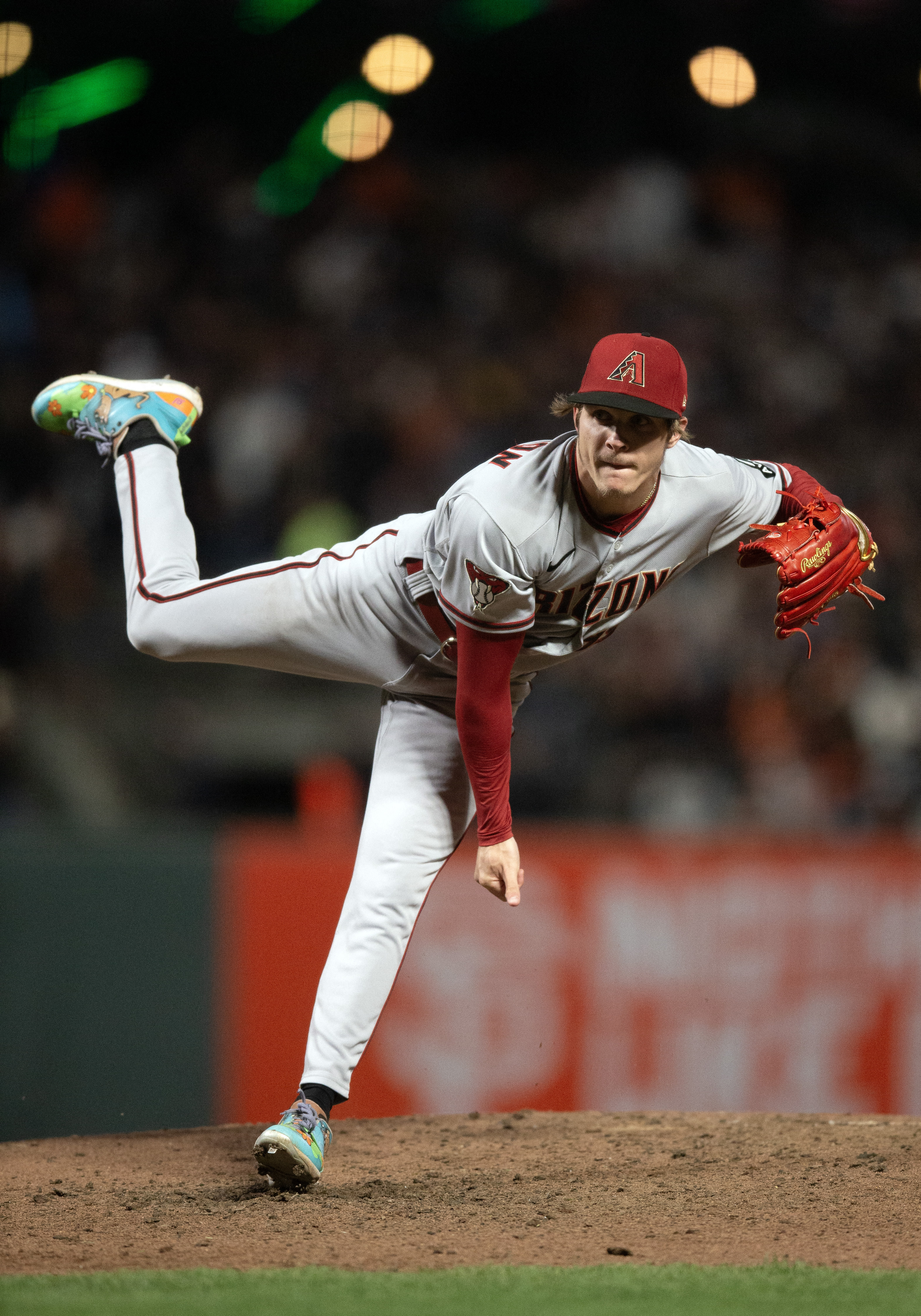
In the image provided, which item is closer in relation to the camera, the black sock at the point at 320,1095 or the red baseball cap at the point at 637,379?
the red baseball cap at the point at 637,379

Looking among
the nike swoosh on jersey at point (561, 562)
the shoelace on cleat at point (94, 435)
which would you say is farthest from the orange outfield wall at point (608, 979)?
the nike swoosh on jersey at point (561, 562)

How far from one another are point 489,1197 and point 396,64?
6893 millimetres

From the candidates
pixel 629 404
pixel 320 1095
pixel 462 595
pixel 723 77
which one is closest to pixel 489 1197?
pixel 320 1095

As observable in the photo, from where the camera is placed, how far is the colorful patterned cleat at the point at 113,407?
3549mm

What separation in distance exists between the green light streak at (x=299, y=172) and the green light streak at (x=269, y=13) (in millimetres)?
591

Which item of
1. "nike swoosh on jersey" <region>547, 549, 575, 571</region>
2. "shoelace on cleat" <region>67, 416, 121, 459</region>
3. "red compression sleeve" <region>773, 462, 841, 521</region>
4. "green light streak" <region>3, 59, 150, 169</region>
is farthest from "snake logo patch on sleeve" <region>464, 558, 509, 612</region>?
"green light streak" <region>3, 59, 150, 169</region>

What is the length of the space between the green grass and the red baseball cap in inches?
59.0

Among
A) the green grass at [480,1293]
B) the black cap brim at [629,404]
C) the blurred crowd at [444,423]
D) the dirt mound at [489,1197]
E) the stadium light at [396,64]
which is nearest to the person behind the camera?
the green grass at [480,1293]

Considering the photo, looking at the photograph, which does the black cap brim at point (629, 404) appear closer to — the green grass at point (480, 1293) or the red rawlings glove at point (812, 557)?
the red rawlings glove at point (812, 557)

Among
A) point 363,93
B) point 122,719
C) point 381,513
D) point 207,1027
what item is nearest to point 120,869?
point 207,1027

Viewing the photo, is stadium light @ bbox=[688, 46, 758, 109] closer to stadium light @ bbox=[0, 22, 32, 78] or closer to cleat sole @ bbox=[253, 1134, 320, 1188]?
stadium light @ bbox=[0, 22, 32, 78]

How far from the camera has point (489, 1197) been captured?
3.00 m

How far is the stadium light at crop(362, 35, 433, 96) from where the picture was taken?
801cm


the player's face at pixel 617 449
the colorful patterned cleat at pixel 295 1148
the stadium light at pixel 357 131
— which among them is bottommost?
the colorful patterned cleat at pixel 295 1148
